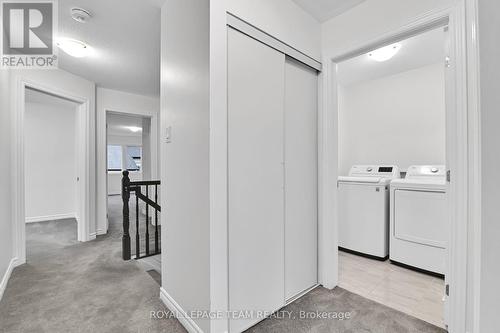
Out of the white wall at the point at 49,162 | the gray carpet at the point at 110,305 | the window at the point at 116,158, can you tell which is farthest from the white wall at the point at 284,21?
the window at the point at 116,158

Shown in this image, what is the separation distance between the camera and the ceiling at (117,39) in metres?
1.84

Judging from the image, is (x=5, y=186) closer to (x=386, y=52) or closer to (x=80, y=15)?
(x=80, y=15)

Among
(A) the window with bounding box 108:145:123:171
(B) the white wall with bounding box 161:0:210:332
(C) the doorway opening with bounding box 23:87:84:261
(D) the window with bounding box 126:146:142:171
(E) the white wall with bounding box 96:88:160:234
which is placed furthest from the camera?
(D) the window with bounding box 126:146:142:171

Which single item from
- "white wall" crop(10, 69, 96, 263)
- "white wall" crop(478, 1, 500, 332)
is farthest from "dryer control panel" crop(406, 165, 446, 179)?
"white wall" crop(10, 69, 96, 263)

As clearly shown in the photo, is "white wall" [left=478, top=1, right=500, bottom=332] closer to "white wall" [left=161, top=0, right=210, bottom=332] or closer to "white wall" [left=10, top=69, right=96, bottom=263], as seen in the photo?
"white wall" [left=161, top=0, right=210, bottom=332]

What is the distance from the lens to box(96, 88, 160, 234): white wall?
3.64 meters

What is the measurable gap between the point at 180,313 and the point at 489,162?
5.97ft

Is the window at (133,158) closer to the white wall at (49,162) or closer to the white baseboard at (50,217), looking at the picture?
the white wall at (49,162)

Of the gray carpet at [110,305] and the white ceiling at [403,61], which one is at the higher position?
the white ceiling at [403,61]

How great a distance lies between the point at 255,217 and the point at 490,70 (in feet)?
4.38

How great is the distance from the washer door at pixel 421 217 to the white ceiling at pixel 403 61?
1566 mm

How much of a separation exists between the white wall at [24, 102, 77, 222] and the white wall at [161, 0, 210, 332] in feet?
12.0

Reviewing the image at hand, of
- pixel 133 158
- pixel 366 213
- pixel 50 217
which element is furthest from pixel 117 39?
pixel 133 158

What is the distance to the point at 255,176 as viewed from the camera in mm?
1532
